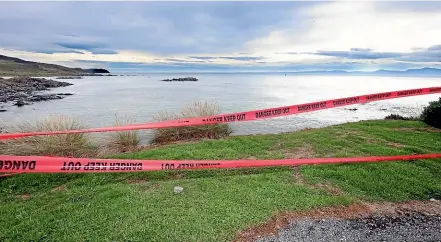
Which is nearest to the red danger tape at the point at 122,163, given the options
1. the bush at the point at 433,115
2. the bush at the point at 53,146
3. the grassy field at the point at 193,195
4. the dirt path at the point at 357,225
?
the grassy field at the point at 193,195

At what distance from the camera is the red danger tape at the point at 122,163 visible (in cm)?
485

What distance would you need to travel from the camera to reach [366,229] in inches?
165

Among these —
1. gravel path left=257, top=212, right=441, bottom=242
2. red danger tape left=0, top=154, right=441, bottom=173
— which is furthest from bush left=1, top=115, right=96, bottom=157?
gravel path left=257, top=212, right=441, bottom=242

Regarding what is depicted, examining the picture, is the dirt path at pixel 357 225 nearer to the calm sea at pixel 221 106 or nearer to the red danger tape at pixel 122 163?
the red danger tape at pixel 122 163

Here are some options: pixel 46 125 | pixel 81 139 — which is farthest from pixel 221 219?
pixel 46 125

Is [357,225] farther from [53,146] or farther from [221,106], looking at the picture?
[221,106]

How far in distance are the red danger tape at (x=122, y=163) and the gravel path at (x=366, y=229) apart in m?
2.22

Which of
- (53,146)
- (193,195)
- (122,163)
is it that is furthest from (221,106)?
(193,195)

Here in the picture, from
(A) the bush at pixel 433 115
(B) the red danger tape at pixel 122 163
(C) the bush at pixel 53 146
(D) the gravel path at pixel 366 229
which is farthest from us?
(A) the bush at pixel 433 115

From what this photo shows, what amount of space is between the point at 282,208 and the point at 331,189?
1327 mm

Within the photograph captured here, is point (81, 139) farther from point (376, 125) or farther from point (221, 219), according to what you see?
point (376, 125)

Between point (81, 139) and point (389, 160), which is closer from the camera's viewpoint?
point (389, 160)

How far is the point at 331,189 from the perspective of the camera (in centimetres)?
542

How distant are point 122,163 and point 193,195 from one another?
1.77 metres
